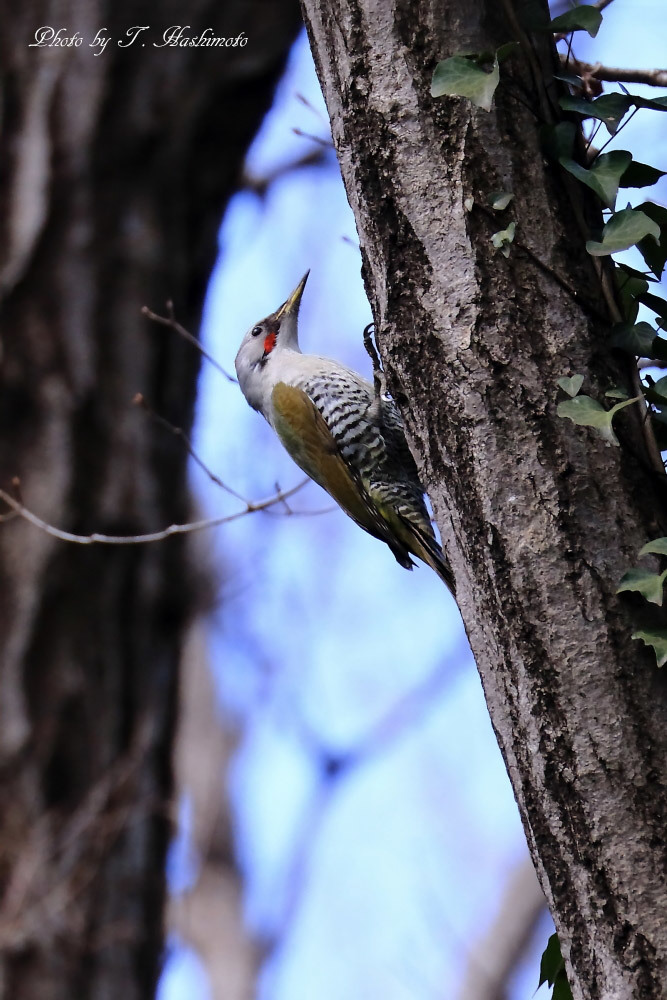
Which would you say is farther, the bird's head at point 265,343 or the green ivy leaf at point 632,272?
the bird's head at point 265,343

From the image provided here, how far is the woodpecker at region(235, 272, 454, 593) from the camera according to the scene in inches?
153

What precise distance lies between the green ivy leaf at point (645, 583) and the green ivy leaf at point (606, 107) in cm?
75

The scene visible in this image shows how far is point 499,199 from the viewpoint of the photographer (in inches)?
69.9

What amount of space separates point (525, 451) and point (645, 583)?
28 cm

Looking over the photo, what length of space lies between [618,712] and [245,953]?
9.20 meters

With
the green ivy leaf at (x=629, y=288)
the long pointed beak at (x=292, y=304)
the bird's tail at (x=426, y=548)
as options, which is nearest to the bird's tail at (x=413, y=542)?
the bird's tail at (x=426, y=548)

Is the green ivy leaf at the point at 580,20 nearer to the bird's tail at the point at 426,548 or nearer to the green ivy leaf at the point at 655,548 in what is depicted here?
the green ivy leaf at the point at 655,548

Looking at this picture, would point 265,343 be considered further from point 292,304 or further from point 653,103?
point 653,103

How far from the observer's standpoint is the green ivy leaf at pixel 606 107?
1.82 m

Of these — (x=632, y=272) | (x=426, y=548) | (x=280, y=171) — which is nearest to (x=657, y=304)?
(x=632, y=272)

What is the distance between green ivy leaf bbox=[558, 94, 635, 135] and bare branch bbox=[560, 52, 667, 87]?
0.35 metres

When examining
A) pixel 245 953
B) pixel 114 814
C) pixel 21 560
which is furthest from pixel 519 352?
pixel 245 953

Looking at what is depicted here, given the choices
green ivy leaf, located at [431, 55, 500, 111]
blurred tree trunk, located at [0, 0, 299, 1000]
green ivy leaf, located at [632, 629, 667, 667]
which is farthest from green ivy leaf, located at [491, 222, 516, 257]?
blurred tree trunk, located at [0, 0, 299, 1000]

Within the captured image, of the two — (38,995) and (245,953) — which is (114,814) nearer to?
(38,995)
